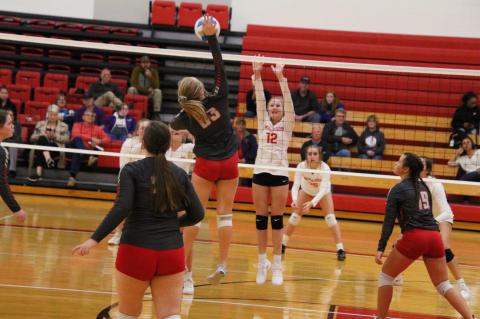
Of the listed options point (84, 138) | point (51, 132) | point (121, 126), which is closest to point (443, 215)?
point (121, 126)

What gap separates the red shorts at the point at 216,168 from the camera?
657 centimetres

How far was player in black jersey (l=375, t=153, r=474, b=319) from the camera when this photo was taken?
6066mm

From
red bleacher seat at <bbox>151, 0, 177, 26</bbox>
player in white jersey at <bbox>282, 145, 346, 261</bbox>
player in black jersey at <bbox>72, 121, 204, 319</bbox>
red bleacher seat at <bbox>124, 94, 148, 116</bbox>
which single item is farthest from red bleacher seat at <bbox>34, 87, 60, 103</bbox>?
player in black jersey at <bbox>72, 121, 204, 319</bbox>

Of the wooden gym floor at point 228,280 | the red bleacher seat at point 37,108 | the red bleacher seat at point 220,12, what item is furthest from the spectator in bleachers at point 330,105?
the red bleacher seat at point 37,108

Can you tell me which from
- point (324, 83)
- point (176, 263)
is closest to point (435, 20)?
point (324, 83)

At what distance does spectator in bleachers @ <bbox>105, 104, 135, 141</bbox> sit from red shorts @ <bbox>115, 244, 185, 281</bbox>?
10717mm

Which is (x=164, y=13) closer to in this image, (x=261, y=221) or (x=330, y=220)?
(x=330, y=220)

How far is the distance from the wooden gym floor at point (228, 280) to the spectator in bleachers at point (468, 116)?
3.74 m

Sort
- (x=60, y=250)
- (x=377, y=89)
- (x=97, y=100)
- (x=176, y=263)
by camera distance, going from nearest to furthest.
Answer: (x=176, y=263)
(x=60, y=250)
(x=97, y=100)
(x=377, y=89)

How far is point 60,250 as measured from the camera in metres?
9.35

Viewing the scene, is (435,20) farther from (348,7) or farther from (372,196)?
(372,196)

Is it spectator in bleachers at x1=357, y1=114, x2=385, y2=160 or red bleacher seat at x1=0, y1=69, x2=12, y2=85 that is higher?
red bleacher seat at x1=0, y1=69, x2=12, y2=85

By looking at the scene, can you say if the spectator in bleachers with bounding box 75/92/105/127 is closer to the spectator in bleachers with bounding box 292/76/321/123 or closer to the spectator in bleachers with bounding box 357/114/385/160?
the spectator in bleachers with bounding box 292/76/321/123

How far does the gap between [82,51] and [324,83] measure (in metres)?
6.26
